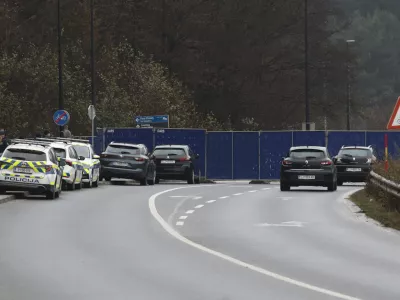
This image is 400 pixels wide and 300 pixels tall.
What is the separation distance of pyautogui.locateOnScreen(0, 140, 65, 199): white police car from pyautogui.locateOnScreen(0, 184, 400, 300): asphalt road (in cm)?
70

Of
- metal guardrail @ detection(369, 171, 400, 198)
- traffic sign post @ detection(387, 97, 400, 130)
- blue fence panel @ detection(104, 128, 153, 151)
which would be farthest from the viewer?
blue fence panel @ detection(104, 128, 153, 151)

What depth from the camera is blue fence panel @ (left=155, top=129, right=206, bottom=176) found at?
186 feet

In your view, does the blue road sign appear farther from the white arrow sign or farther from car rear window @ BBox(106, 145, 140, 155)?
the white arrow sign

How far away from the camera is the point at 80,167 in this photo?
39469 millimetres

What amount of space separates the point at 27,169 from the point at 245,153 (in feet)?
89.6

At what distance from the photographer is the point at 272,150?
2287 inches

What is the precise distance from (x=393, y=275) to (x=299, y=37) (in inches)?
2757

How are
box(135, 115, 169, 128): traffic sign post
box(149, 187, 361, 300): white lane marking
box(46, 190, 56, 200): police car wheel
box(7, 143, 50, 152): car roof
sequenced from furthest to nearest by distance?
box(135, 115, 169, 128): traffic sign post, box(46, 190, 56, 200): police car wheel, box(7, 143, 50, 152): car roof, box(149, 187, 361, 300): white lane marking

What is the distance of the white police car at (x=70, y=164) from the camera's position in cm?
3781

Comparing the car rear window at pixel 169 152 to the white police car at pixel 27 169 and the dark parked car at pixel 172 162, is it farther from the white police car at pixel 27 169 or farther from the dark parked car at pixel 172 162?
the white police car at pixel 27 169

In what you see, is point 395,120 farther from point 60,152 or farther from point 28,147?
point 60,152

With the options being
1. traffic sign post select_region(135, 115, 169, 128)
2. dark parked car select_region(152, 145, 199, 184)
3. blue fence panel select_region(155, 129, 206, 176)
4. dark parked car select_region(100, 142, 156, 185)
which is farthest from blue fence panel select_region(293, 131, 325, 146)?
dark parked car select_region(100, 142, 156, 185)

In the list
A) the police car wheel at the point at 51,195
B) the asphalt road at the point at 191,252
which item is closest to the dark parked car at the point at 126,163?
the police car wheel at the point at 51,195

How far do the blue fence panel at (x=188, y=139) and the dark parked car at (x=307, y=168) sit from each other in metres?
15.7
